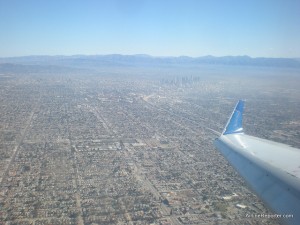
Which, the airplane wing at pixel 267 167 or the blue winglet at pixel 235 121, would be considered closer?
the airplane wing at pixel 267 167

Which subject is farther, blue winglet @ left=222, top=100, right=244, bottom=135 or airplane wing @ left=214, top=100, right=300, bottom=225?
blue winglet @ left=222, top=100, right=244, bottom=135

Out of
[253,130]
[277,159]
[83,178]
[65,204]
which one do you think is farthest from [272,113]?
[277,159]

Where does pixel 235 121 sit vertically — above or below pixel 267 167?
above

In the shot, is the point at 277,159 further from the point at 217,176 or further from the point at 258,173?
the point at 217,176

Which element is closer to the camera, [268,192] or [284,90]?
[268,192]

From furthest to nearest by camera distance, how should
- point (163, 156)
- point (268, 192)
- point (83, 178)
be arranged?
point (163, 156), point (83, 178), point (268, 192)

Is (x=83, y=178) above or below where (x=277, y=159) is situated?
below

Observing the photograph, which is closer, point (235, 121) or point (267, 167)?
point (267, 167)

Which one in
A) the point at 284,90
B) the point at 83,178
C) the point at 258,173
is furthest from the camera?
the point at 284,90
